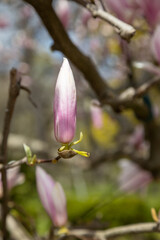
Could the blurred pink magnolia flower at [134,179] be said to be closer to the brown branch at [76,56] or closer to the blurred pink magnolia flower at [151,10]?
the brown branch at [76,56]

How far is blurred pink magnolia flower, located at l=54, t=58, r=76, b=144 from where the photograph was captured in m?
0.39

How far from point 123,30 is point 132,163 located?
2.72 feet

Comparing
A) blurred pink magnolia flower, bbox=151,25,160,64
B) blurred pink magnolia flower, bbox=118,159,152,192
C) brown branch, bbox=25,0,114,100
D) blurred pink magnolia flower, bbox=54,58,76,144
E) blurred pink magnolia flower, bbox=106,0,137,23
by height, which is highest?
blurred pink magnolia flower, bbox=106,0,137,23

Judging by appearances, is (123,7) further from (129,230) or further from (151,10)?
(129,230)

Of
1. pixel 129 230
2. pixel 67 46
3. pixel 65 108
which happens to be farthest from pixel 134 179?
pixel 65 108

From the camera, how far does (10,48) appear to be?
3539 millimetres

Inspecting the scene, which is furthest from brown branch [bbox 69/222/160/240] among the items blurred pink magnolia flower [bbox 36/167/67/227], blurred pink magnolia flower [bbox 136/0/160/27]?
blurred pink magnolia flower [bbox 136/0/160/27]

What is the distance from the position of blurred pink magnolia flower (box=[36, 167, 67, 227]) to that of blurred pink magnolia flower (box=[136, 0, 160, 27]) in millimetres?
405

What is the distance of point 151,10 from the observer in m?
0.69

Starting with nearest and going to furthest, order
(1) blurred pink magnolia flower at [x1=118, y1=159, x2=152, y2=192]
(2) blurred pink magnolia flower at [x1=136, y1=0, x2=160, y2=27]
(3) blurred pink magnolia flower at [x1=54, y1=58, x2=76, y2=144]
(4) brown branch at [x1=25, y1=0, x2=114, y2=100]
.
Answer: (3) blurred pink magnolia flower at [x1=54, y1=58, x2=76, y2=144]
(4) brown branch at [x1=25, y1=0, x2=114, y2=100]
(2) blurred pink magnolia flower at [x1=136, y1=0, x2=160, y2=27]
(1) blurred pink magnolia flower at [x1=118, y1=159, x2=152, y2=192]

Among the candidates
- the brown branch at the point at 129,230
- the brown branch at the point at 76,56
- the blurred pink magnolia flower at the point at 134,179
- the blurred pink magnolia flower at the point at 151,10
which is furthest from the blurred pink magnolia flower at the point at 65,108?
the blurred pink magnolia flower at the point at 134,179

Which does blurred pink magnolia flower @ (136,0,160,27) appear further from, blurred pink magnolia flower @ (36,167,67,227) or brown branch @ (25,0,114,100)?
blurred pink magnolia flower @ (36,167,67,227)

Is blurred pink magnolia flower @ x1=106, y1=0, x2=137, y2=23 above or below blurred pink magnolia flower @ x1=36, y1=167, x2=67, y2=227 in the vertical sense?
above

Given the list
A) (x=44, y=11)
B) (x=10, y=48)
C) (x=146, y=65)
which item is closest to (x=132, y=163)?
(x=146, y=65)
